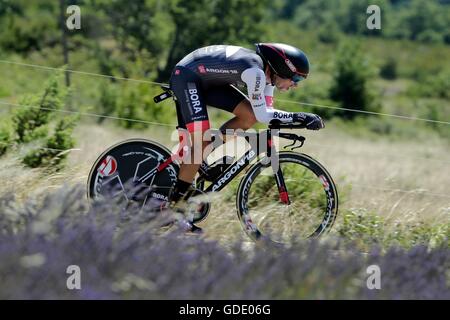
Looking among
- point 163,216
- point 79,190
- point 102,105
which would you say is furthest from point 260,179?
point 102,105

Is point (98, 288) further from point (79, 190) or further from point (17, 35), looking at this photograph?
point (17, 35)

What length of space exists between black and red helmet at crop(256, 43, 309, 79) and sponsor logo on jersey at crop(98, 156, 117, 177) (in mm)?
1490

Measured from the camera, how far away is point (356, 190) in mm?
10281

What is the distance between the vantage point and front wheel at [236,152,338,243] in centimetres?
635

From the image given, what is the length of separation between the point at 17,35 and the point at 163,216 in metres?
46.6

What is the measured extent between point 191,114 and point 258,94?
56cm

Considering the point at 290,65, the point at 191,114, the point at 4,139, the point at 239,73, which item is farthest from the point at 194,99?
the point at 4,139

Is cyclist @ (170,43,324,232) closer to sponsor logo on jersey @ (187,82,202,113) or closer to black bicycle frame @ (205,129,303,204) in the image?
sponsor logo on jersey @ (187,82,202,113)

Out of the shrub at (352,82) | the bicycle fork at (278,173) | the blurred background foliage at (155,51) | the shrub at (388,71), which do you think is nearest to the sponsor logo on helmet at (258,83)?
the bicycle fork at (278,173)

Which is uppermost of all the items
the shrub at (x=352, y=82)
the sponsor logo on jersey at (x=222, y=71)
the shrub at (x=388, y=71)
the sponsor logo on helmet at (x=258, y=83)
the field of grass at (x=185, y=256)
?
the shrub at (x=388, y=71)

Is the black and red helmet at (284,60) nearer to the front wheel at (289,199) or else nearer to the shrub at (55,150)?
the front wheel at (289,199)

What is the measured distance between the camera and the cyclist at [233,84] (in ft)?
19.8

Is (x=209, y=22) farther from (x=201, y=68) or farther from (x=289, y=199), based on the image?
(x=201, y=68)

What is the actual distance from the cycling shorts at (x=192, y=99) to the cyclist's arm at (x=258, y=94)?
1.11ft
